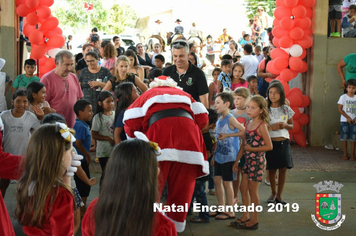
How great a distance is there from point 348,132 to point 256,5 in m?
27.0

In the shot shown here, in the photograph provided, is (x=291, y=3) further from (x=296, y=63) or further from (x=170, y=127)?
(x=170, y=127)

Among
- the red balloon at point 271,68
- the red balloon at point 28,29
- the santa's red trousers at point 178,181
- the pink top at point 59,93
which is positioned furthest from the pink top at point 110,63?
the santa's red trousers at point 178,181

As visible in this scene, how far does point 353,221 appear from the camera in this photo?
16.1 ft

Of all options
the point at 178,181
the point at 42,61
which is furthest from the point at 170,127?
the point at 42,61

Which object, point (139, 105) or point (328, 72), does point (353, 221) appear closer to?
point (139, 105)

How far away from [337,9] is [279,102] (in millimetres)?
4405

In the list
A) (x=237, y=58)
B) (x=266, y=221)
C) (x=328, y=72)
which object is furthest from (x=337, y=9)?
(x=266, y=221)

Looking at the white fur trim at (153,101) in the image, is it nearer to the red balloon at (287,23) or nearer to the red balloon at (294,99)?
the red balloon at (294,99)

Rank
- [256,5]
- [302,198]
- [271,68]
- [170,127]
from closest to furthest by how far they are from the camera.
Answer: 1. [170,127]
2. [302,198]
3. [271,68]
4. [256,5]

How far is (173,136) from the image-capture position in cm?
373

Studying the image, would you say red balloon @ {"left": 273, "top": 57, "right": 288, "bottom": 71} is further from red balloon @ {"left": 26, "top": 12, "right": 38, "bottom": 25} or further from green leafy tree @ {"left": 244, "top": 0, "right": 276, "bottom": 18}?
green leafy tree @ {"left": 244, "top": 0, "right": 276, "bottom": 18}

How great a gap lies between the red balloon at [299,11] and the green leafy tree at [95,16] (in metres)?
29.4

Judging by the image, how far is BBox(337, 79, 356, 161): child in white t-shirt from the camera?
7574mm

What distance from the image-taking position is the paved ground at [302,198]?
4680mm
